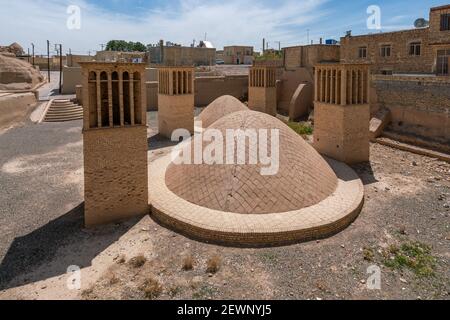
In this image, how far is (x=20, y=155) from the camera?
15.7 m

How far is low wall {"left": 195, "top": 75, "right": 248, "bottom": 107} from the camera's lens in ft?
A: 98.5

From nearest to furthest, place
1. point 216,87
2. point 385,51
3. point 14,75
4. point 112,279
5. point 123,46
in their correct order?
point 112,279
point 385,51
point 216,87
point 14,75
point 123,46

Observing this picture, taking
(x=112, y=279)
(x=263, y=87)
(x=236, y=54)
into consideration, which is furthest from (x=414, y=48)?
(x=236, y=54)

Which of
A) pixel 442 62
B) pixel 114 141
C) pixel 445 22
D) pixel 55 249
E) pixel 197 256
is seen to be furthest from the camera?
pixel 442 62

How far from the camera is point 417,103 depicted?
18.9 metres

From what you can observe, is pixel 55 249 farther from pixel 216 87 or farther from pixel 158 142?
pixel 216 87

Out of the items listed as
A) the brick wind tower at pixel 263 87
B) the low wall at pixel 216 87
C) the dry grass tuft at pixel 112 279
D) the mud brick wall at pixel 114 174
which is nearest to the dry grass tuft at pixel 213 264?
the dry grass tuft at pixel 112 279

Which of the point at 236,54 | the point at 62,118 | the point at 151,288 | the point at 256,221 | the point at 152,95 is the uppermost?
the point at 236,54

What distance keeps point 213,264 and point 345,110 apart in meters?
8.47

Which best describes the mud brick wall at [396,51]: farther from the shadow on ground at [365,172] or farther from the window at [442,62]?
the shadow on ground at [365,172]

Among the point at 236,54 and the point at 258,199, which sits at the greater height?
the point at 236,54

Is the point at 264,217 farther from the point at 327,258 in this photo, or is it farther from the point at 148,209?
the point at 148,209

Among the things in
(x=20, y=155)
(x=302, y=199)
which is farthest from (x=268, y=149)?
(x=20, y=155)

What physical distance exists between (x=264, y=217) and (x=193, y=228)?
172 centimetres
